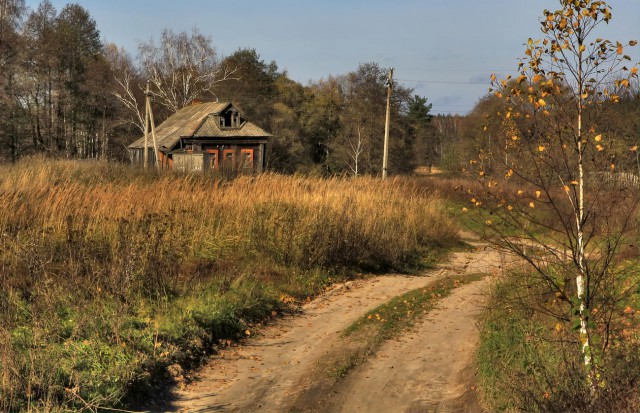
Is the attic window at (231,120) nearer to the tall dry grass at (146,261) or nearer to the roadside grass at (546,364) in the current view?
the tall dry grass at (146,261)

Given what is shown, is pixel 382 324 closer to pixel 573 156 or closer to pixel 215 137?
pixel 573 156

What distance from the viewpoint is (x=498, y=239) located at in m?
5.70

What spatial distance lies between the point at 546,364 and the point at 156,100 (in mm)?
52787

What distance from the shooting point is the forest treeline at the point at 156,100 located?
46344 millimetres

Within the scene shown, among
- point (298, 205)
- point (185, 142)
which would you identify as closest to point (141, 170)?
point (298, 205)

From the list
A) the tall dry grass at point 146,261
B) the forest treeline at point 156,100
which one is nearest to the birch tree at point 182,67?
the forest treeline at point 156,100

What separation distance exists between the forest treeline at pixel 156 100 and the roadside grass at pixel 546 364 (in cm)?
3786

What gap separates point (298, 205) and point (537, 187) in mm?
8480

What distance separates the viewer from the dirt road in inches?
242

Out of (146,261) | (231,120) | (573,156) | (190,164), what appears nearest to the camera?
(573,156)

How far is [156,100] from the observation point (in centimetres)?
5453

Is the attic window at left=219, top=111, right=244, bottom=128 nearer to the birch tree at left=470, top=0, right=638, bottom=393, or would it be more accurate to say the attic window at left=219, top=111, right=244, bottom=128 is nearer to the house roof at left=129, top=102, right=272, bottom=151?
the house roof at left=129, top=102, right=272, bottom=151

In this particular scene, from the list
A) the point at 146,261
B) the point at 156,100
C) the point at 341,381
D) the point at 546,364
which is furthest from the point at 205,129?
the point at 546,364

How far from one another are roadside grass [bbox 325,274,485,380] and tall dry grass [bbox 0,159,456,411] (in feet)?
5.29
